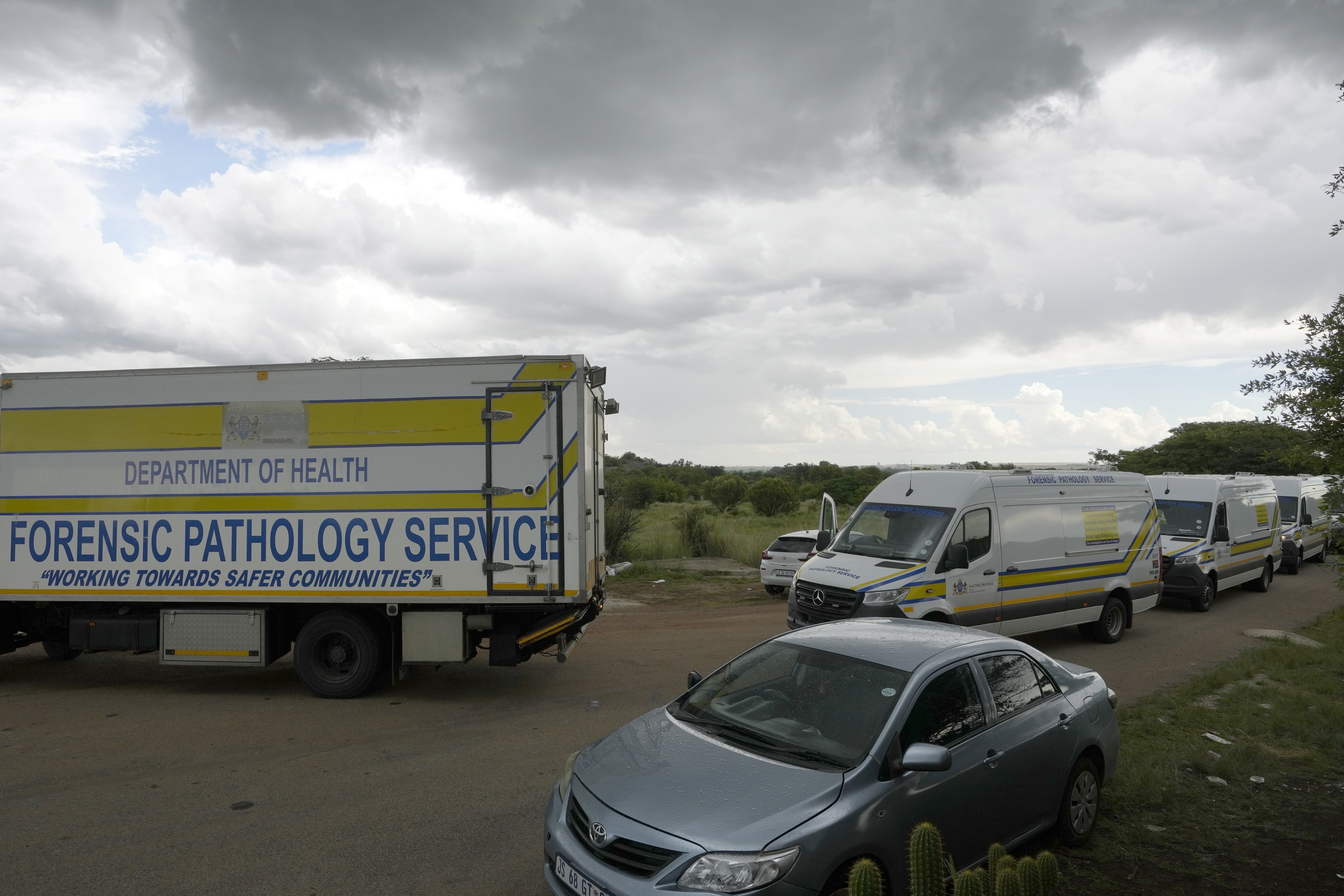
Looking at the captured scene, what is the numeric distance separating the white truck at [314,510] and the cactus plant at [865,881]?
5.34 metres

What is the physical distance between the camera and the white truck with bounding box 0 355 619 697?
8.36 m

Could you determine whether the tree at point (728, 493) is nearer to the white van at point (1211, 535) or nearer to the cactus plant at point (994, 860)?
the white van at point (1211, 535)

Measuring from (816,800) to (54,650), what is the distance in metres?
10.6

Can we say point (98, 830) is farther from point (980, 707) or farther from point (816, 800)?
point (980, 707)

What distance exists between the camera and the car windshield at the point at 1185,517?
16.1 m

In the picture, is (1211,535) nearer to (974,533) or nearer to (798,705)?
(974,533)

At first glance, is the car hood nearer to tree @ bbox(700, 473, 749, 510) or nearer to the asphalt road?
the asphalt road

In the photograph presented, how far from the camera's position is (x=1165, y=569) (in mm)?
15523

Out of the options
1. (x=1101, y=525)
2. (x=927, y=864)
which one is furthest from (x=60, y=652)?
(x=1101, y=525)

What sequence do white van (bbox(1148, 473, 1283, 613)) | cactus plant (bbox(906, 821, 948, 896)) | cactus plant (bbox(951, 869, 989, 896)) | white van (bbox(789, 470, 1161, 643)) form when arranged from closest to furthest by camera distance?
cactus plant (bbox(951, 869, 989, 896))
cactus plant (bbox(906, 821, 948, 896))
white van (bbox(789, 470, 1161, 643))
white van (bbox(1148, 473, 1283, 613))

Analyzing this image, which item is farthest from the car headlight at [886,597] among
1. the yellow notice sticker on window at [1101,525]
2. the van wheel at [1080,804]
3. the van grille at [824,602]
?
the van wheel at [1080,804]

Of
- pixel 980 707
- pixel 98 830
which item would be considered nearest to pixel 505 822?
pixel 98 830

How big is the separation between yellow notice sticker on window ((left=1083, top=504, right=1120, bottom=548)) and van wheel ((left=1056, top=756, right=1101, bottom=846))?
731 centimetres

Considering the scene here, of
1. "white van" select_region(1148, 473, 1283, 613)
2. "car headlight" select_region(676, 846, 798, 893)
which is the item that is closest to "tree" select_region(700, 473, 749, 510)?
"white van" select_region(1148, 473, 1283, 613)
